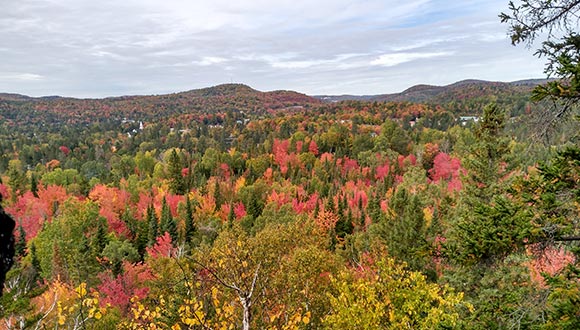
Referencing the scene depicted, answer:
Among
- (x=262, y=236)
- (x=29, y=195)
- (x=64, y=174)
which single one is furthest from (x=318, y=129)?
(x=262, y=236)

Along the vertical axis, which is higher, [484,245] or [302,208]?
[484,245]

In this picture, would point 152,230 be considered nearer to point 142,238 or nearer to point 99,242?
point 142,238

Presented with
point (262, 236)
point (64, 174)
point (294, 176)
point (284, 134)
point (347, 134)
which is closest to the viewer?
point (262, 236)

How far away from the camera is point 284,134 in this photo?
131m

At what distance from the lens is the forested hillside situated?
241 inches

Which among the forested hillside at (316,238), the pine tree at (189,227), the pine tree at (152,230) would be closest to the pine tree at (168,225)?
the forested hillside at (316,238)

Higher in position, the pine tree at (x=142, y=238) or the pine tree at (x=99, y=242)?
the pine tree at (x=99, y=242)

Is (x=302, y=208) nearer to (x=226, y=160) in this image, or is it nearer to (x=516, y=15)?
(x=226, y=160)

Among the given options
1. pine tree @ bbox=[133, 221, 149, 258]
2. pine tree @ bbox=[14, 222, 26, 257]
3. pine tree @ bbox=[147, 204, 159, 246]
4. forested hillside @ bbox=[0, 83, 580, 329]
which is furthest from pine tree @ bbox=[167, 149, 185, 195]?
pine tree @ bbox=[14, 222, 26, 257]

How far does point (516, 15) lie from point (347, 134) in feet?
365

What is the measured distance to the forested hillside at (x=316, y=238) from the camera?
6.13m

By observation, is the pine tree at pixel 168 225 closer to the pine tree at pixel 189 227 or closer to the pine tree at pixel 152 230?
the pine tree at pixel 152 230

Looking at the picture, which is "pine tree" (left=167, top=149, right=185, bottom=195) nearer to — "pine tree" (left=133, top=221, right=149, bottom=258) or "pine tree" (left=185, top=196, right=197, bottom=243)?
"pine tree" (left=133, top=221, right=149, bottom=258)

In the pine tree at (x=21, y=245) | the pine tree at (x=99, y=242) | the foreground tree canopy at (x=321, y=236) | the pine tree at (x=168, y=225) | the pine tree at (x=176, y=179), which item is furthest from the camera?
the pine tree at (x=176, y=179)
